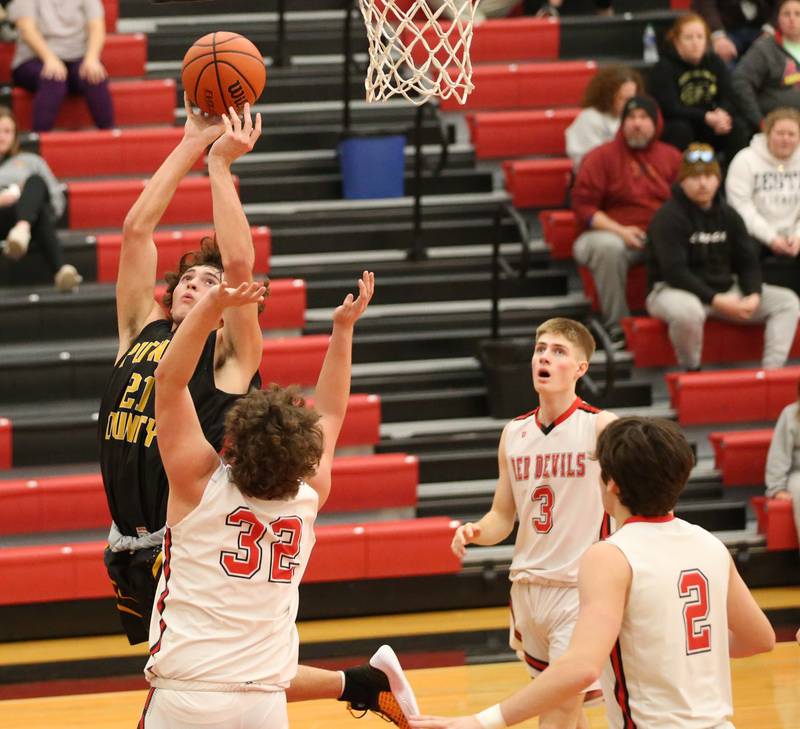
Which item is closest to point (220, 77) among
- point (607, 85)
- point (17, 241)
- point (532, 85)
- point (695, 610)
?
point (695, 610)

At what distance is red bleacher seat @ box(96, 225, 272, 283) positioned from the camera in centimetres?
760

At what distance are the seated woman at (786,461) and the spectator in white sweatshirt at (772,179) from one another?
140cm

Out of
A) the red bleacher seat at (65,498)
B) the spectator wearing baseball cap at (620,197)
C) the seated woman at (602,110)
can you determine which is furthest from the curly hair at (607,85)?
the red bleacher seat at (65,498)

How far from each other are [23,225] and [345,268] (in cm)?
186

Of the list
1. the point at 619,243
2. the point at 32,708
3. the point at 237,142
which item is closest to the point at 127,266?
the point at 237,142

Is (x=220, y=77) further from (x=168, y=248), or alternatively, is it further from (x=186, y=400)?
(x=168, y=248)

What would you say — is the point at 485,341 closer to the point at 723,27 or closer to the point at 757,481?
the point at 757,481

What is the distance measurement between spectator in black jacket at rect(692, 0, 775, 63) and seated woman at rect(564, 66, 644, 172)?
4.52ft

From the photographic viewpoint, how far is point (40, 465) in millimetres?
6953

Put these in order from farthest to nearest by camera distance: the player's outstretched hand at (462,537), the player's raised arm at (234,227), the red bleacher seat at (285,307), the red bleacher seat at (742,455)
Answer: the red bleacher seat at (285,307) < the red bleacher seat at (742,455) < the player's outstretched hand at (462,537) < the player's raised arm at (234,227)

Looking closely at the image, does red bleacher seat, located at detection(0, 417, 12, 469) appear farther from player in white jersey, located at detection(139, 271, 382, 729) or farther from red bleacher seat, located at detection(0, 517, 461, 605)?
player in white jersey, located at detection(139, 271, 382, 729)

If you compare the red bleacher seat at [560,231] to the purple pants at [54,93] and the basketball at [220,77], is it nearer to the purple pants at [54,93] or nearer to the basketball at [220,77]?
the purple pants at [54,93]

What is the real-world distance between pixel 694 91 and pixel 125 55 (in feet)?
11.5

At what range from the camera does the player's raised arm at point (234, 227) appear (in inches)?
146
